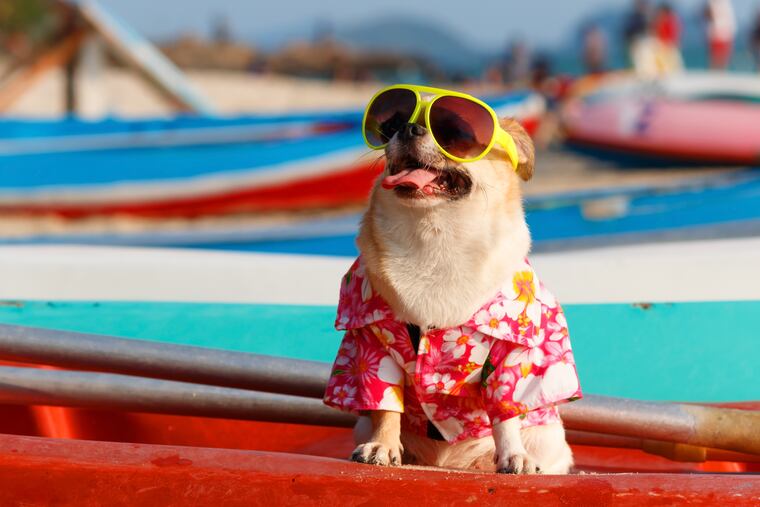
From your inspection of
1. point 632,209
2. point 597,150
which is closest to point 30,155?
point 632,209

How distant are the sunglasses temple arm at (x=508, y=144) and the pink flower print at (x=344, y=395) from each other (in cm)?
57

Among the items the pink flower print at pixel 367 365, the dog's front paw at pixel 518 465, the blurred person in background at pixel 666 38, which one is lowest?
the dog's front paw at pixel 518 465

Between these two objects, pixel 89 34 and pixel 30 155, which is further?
pixel 89 34

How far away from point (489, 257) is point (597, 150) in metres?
11.1

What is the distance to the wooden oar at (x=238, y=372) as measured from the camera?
2273mm

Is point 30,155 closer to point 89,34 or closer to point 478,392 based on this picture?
point 89,34

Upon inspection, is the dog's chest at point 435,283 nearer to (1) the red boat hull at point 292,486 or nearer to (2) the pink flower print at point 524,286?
(2) the pink flower print at point 524,286

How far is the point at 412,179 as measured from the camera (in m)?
1.97

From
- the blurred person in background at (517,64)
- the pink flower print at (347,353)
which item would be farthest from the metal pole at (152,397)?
the blurred person in background at (517,64)

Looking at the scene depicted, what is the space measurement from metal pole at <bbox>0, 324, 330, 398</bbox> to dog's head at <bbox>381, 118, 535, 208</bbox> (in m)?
0.55

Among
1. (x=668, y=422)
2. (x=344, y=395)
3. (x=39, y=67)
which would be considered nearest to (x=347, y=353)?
(x=344, y=395)

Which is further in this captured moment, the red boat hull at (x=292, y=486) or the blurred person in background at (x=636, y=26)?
the blurred person in background at (x=636, y=26)

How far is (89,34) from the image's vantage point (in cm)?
1038

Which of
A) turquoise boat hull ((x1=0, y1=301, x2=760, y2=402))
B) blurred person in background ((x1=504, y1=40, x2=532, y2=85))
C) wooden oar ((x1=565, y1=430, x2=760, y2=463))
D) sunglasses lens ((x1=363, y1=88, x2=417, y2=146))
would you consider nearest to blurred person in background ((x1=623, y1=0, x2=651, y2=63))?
blurred person in background ((x1=504, y1=40, x2=532, y2=85))
